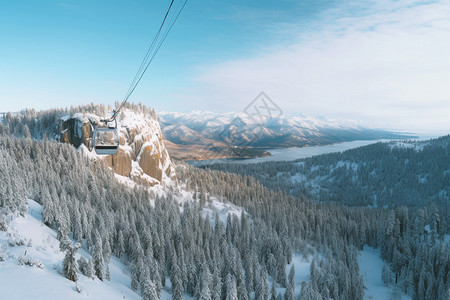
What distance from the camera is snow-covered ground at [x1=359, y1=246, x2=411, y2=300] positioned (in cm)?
7475

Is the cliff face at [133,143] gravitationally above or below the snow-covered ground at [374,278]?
above

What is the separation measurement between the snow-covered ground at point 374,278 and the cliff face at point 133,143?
94.6 meters

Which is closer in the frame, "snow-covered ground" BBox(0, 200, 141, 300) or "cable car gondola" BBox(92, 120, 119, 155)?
"snow-covered ground" BBox(0, 200, 141, 300)

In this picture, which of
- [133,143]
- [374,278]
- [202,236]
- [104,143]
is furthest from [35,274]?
[374,278]

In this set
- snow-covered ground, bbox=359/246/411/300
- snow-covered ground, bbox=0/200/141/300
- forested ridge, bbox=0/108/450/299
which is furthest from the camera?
snow-covered ground, bbox=359/246/411/300

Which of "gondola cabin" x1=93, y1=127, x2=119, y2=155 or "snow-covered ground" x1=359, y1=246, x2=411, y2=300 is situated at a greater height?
"gondola cabin" x1=93, y1=127, x2=119, y2=155

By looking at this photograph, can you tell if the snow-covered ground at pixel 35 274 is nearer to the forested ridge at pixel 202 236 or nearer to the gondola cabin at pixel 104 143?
the forested ridge at pixel 202 236

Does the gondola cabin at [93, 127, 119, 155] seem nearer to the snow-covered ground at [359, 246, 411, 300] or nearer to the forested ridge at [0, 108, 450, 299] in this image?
the forested ridge at [0, 108, 450, 299]

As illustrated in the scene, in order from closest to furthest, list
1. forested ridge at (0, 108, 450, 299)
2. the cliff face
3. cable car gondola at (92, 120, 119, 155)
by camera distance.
Answer: 1. cable car gondola at (92, 120, 119, 155)
2. forested ridge at (0, 108, 450, 299)
3. the cliff face

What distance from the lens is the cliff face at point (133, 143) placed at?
98.3m

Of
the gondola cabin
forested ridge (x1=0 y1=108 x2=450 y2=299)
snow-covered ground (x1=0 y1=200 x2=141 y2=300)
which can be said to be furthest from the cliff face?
snow-covered ground (x1=0 y1=200 x2=141 y2=300)

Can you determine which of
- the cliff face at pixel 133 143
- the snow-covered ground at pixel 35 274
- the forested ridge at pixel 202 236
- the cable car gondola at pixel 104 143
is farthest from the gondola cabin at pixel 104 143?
the cliff face at pixel 133 143

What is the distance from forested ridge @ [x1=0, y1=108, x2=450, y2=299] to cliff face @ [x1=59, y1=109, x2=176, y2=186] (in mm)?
9737

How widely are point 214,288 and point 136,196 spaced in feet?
160
